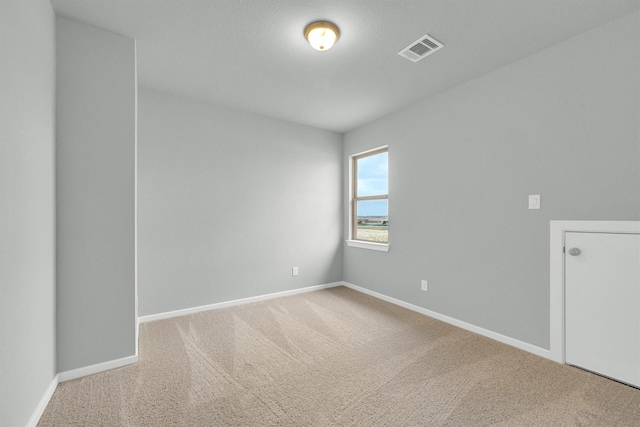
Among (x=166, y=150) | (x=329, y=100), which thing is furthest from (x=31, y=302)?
(x=329, y=100)

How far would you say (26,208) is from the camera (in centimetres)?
147

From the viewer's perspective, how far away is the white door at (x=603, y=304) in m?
1.88

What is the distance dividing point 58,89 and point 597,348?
4.27 m

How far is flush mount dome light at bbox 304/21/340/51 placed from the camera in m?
1.99

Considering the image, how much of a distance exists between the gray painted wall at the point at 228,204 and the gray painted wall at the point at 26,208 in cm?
122

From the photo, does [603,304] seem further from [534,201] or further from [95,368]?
[95,368]

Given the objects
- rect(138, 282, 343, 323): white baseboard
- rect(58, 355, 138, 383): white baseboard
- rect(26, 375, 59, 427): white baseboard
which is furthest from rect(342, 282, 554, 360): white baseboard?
rect(26, 375, 59, 427): white baseboard

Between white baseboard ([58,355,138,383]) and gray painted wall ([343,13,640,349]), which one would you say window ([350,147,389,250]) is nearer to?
gray painted wall ([343,13,640,349])

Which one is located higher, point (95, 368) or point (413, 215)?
point (413, 215)

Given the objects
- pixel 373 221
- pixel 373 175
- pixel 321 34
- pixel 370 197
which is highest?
pixel 321 34

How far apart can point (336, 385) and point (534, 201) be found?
2.17 meters

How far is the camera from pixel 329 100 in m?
3.31

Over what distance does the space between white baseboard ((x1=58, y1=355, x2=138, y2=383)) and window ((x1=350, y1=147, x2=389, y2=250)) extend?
9.74 feet

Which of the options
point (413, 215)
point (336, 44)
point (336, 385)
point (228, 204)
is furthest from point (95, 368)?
point (413, 215)
